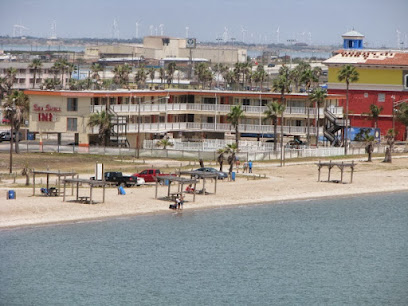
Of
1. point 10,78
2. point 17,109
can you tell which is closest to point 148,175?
point 17,109

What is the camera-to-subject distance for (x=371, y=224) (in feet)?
258

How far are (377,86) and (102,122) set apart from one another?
148 ft

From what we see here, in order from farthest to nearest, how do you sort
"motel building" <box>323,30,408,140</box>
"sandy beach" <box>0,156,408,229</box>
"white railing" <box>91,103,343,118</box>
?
1. "motel building" <box>323,30,408,140</box>
2. "white railing" <box>91,103,343,118</box>
3. "sandy beach" <box>0,156,408,229</box>

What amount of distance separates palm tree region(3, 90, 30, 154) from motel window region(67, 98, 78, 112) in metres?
5.17

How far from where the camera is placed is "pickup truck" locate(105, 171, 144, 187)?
268 ft

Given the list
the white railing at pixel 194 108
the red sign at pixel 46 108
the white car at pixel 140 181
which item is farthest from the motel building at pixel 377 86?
the white car at pixel 140 181

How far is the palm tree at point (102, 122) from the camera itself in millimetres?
110375

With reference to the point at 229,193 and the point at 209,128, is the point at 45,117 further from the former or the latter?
the point at 229,193

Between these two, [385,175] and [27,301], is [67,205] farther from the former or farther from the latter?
[385,175]

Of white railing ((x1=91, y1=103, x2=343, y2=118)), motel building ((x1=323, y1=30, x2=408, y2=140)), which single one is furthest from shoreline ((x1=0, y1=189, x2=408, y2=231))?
motel building ((x1=323, y1=30, x2=408, y2=140))

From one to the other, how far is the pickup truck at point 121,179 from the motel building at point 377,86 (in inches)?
2335

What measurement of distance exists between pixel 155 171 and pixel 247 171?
13747mm

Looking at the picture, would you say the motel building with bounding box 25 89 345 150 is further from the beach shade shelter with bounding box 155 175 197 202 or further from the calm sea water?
the calm sea water

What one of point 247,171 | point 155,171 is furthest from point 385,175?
point 155,171
